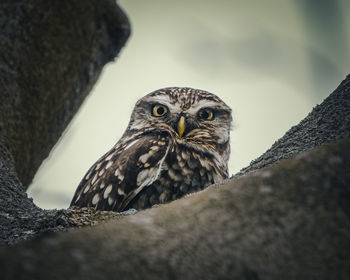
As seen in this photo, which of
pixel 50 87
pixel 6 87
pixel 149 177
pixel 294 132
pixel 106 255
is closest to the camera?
pixel 106 255

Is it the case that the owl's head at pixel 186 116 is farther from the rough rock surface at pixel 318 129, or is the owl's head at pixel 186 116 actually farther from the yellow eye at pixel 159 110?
the rough rock surface at pixel 318 129

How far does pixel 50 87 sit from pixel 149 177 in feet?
3.07

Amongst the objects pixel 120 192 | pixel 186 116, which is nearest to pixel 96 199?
pixel 120 192

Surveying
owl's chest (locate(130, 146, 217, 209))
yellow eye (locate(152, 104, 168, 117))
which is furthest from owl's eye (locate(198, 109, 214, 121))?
owl's chest (locate(130, 146, 217, 209))

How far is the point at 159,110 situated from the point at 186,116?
13.3 inches

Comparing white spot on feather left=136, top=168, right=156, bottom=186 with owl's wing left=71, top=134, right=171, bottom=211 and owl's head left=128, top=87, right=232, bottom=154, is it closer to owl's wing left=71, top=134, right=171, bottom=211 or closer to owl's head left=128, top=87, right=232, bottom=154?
owl's wing left=71, top=134, right=171, bottom=211

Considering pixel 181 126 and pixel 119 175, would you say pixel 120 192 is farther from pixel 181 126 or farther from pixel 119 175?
pixel 181 126

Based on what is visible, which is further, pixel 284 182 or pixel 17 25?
pixel 17 25

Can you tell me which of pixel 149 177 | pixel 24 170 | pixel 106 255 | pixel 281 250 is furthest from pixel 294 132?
pixel 24 170

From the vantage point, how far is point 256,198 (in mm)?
617

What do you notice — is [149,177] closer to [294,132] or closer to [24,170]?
[24,170]

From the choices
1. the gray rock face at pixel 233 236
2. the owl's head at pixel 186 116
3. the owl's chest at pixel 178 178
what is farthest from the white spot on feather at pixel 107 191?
the gray rock face at pixel 233 236

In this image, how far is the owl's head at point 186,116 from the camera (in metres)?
3.17

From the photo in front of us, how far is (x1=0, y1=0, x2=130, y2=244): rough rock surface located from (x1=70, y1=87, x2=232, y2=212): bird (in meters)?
0.53
